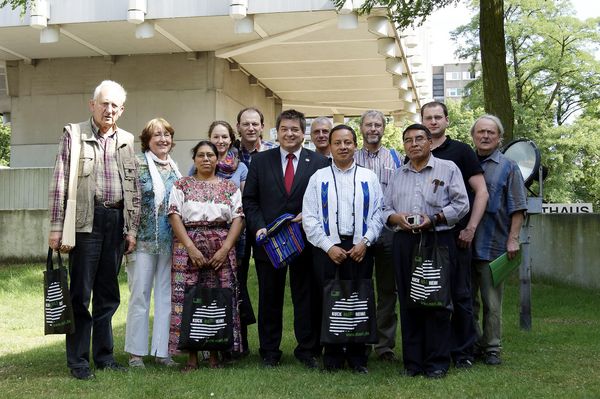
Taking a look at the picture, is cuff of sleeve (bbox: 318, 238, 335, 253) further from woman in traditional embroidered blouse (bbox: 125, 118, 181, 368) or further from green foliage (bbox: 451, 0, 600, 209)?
green foliage (bbox: 451, 0, 600, 209)

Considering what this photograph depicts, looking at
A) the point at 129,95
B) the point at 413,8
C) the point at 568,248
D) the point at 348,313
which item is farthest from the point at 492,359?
the point at 129,95

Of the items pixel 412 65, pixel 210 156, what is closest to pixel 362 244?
pixel 210 156

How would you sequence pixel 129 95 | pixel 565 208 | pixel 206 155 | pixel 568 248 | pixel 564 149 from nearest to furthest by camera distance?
pixel 206 155 → pixel 568 248 → pixel 565 208 → pixel 129 95 → pixel 564 149

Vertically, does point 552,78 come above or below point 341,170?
above

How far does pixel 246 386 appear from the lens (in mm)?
5848

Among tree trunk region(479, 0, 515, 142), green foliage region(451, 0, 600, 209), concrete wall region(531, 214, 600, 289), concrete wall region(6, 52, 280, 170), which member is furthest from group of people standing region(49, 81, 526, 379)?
green foliage region(451, 0, 600, 209)

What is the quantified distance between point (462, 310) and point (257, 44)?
1278 cm

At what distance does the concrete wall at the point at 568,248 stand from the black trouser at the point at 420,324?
7.88 m

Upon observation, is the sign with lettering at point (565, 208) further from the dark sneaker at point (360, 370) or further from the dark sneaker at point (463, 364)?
the dark sneaker at point (360, 370)

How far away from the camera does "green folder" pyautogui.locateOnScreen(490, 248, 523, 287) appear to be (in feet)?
21.8

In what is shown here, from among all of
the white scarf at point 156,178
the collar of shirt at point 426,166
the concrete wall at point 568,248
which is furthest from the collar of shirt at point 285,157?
the concrete wall at point 568,248

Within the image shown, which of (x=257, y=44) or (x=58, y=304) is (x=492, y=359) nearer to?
(x=58, y=304)

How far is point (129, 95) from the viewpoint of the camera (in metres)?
20.2

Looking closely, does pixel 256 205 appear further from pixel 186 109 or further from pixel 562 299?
pixel 186 109
